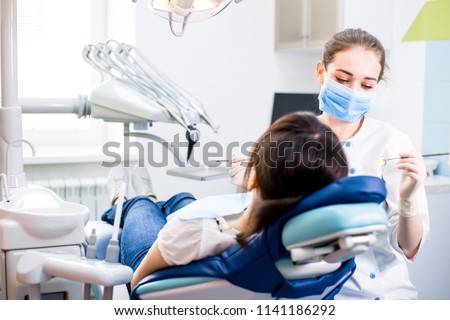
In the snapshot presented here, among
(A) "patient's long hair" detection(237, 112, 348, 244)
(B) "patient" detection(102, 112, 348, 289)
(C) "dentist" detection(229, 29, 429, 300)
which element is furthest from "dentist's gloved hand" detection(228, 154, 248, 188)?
(A) "patient's long hair" detection(237, 112, 348, 244)

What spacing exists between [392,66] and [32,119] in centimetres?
196

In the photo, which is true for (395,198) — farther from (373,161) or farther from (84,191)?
(84,191)

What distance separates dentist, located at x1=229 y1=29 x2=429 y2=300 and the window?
5.76ft

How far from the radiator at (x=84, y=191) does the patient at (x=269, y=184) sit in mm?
1772

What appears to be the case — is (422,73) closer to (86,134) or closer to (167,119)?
(167,119)

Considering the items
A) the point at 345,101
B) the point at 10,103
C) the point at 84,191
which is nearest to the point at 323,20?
the point at 84,191

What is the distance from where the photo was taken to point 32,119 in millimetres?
3178

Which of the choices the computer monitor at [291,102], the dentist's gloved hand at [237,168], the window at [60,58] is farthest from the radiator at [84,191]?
the dentist's gloved hand at [237,168]

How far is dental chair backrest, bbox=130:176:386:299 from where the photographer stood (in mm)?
945

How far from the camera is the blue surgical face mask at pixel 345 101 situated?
61.6 inches

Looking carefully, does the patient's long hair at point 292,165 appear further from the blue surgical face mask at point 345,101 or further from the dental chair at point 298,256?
the blue surgical face mask at point 345,101

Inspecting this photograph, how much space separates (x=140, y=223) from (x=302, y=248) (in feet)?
2.83

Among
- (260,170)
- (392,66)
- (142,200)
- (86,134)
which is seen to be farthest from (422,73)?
(260,170)

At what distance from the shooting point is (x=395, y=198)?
58.9 inches
